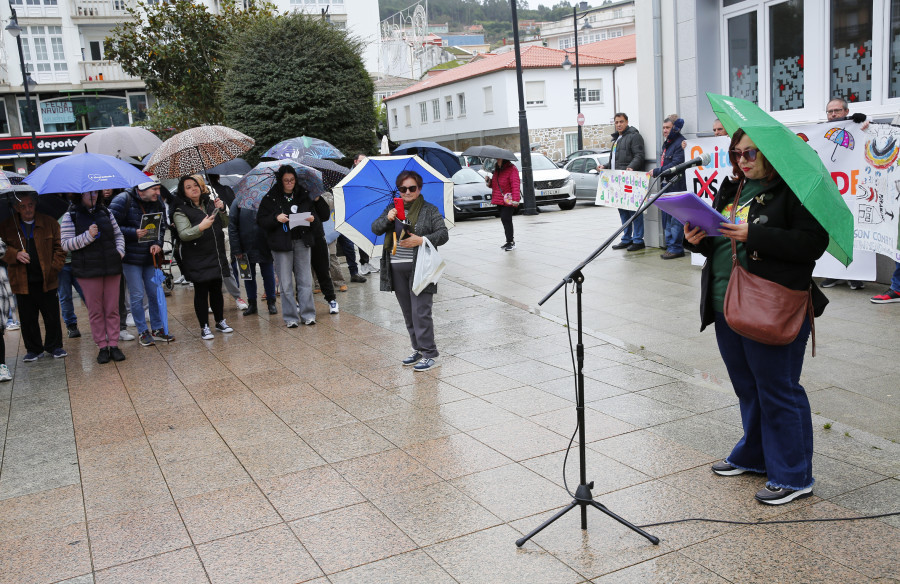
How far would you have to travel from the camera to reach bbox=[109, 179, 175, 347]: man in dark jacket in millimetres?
8938

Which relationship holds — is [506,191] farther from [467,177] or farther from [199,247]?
[467,177]

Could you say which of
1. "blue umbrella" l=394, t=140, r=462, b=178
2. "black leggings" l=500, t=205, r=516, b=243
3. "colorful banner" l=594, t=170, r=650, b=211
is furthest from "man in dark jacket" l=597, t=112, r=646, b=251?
"blue umbrella" l=394, t=140, r=462, b=178

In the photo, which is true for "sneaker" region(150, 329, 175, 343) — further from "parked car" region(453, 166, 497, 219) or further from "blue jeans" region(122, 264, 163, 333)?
"parked car" region(453, 166, 497, 219)

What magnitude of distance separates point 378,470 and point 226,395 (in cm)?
246

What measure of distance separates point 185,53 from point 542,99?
92.5ft

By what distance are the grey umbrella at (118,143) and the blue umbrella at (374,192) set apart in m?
4.97

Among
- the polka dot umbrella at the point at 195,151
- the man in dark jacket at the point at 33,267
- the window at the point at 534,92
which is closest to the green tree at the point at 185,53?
the polka dot umbrella at the point at 195,151

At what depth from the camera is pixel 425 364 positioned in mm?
7375

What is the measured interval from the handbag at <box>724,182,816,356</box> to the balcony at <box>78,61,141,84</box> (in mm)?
Result: 42437

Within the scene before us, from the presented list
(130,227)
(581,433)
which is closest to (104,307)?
(130,227)

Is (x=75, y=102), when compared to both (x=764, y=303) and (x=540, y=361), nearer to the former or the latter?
(x=540, y=361)

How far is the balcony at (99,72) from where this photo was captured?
41.1 m

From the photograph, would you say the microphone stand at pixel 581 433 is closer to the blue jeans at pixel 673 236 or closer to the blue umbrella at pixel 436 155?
the blue jeans at pixel 673 236

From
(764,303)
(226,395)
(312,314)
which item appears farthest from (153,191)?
(764,303)
